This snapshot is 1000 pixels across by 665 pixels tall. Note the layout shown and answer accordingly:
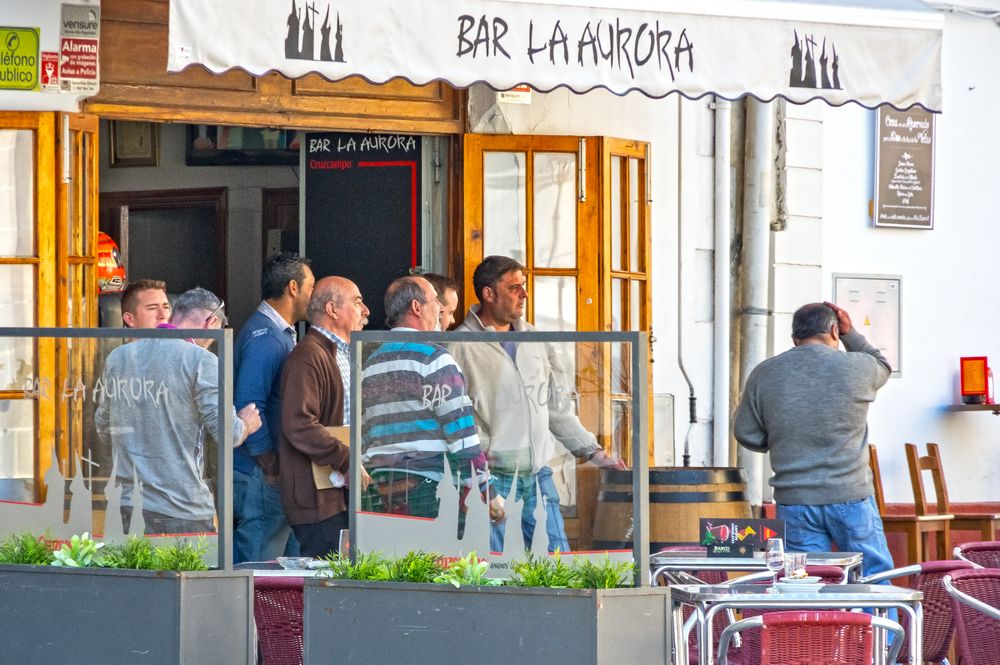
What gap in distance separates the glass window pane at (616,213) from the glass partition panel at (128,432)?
378cm

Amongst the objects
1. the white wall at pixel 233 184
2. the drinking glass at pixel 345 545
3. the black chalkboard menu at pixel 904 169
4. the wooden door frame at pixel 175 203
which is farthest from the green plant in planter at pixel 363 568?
the wooden door frame at pixel 175 203

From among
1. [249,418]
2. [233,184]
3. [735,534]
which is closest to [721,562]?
[735,534]

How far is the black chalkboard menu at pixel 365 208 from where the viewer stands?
8.01 metres

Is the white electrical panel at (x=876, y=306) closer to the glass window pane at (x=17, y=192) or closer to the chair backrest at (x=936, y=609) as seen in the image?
the chair backrest at (x=936, y=609)

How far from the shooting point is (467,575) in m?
4.40

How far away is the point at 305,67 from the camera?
5.87 metres

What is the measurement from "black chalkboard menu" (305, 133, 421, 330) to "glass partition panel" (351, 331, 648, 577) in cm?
344

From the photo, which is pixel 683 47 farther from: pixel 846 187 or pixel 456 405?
pixel 846 187

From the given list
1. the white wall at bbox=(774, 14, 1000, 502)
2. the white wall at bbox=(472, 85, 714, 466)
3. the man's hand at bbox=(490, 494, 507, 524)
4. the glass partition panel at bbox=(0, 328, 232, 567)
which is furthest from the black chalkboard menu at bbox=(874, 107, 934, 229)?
the glass partition panel at bbox=(0, 328, 232, 567)

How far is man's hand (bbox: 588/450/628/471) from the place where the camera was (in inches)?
173

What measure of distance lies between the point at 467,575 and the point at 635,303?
13.3 ft

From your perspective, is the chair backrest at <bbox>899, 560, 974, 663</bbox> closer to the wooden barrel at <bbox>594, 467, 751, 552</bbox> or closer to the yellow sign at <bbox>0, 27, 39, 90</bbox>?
the wooden barrel at <bbox>594, 467, 751, 552</bbox>

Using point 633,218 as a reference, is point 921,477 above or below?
below

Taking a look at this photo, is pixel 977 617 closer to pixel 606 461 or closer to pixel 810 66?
pixel 606 461
